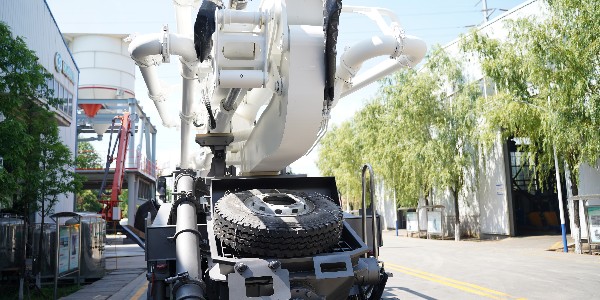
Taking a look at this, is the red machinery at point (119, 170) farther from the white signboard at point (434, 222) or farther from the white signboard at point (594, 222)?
the white signboard at point (594, 222)

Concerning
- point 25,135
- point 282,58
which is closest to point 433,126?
point 25,135

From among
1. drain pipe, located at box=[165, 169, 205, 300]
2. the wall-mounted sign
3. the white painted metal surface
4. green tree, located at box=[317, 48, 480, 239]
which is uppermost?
the wall-mounted sign

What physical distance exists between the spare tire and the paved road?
15.9 ft

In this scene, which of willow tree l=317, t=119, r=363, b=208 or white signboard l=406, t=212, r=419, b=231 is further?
willow tree l=317, t=119, r=363, b=208

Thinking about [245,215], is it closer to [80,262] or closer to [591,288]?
[591,288]

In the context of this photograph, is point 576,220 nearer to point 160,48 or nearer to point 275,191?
point 275,191

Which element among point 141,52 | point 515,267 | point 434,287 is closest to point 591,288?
point 434,287

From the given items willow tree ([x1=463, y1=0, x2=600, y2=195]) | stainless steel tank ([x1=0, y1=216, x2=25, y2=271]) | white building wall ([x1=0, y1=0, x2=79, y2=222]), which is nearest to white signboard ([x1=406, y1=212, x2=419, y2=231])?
willow tree ([x1=463, y1=0, x2=600, y2=195])

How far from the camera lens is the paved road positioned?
9.48 m

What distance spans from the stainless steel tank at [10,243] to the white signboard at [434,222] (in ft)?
67.3

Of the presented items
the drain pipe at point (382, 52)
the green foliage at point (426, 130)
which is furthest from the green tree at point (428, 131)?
the drain pipe at point (382, 52)

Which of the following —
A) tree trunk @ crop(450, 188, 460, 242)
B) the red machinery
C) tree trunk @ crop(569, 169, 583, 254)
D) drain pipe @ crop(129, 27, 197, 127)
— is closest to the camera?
drain pipe @ crop(129, 27, 197, 127)

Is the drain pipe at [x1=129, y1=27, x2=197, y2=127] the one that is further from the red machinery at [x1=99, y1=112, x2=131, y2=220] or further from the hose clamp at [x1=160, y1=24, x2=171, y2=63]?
the red machinery at [x1=99, y1=112, x2=131, y2=220]

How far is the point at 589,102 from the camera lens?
15.5 m
